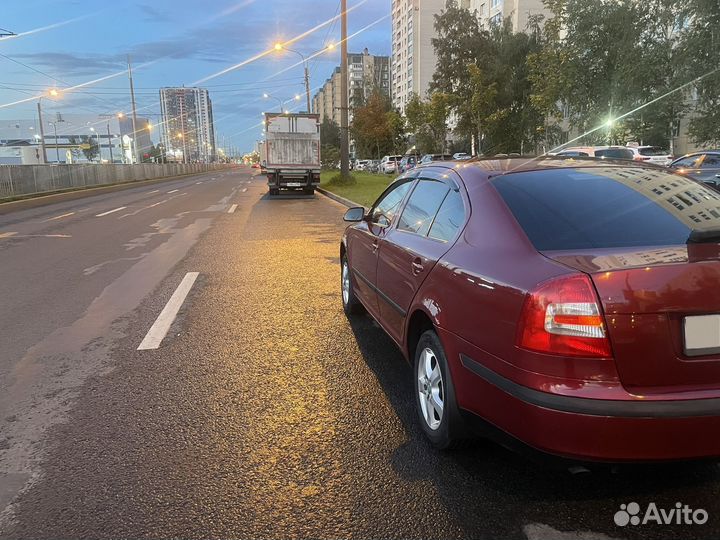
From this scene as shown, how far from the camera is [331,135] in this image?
3538 inches

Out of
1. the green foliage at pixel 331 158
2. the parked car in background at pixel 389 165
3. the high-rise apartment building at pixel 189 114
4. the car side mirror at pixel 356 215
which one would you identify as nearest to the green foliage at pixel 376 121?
the parked car in background at pixel 389 165

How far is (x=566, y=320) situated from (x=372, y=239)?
246cm

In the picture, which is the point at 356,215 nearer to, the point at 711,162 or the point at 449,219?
the point at 449,219

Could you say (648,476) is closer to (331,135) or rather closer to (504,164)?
(504,164)

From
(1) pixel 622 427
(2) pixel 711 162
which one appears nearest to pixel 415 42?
(2) pixel 711 162

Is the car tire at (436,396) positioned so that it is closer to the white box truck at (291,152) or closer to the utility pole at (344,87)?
the white box truck at (291,152)

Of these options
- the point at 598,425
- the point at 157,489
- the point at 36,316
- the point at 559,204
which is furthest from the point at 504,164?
the point at 36,316

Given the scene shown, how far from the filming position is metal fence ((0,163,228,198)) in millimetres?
24234

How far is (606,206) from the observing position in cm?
290

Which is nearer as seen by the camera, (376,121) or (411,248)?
(411,248)

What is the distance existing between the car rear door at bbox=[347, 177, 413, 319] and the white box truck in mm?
20325

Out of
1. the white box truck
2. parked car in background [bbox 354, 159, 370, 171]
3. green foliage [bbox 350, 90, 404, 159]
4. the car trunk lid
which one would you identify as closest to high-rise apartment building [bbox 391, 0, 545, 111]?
parked car in background [bbox 354, 159, 370, 171]

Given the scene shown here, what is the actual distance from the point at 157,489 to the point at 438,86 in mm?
47682

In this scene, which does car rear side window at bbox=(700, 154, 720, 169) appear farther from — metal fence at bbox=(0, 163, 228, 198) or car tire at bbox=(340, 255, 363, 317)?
metal fence at bbox=(0, 163, 228, 198)
